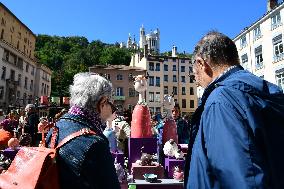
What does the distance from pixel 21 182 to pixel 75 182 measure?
352 mm

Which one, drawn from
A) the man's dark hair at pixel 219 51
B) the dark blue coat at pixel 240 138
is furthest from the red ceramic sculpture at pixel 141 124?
the dark blue coat at pixel 240 138

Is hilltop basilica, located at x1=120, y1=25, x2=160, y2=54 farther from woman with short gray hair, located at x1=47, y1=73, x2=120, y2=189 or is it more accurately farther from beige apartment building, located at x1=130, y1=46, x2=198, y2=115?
woman with short gray hair, located at x1=47, y1=73, x2=120, y2=189

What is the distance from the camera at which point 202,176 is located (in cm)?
189

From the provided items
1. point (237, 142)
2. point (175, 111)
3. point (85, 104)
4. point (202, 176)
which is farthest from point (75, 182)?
point (175, 111)

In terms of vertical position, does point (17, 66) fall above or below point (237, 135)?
above

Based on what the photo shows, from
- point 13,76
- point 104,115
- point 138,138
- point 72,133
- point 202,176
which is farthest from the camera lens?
point 13,76

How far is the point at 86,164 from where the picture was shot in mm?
2258

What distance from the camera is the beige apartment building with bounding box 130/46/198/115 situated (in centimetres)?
6019

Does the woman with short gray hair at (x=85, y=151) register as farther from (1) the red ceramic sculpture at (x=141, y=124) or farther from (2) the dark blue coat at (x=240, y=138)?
(1) the red ceramic sculpture at (x=141, y=124)

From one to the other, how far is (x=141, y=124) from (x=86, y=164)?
5.97 metres

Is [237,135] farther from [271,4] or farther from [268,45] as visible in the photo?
[271,4]

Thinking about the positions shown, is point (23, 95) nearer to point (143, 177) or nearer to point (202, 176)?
point (143, 177)

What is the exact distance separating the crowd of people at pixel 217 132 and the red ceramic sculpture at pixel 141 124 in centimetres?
552

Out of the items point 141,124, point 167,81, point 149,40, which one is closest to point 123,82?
point 167,81
